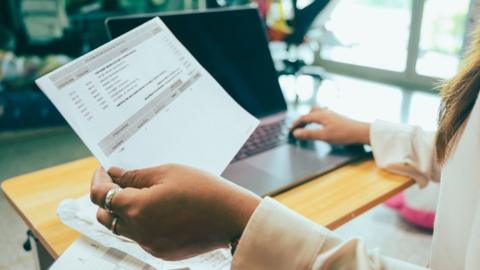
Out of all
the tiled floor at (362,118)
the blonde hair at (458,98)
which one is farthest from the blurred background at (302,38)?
the blonde hair at (458,98)

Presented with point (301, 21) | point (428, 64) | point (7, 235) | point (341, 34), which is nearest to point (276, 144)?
point (7, 235)

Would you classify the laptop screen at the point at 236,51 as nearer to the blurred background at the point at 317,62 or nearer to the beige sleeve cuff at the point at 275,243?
the beige sleeve cuff at the point at 275,243

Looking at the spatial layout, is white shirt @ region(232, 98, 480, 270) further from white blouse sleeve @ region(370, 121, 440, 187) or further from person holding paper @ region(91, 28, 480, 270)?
white blouse sleeve @ region(370, 121, 440, 187)

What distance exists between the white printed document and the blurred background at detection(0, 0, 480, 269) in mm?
1271

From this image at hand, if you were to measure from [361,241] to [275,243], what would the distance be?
0.31 feet

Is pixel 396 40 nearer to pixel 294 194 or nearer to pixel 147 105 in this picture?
pixel 294 194

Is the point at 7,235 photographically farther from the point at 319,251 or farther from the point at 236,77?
the point at 319,251

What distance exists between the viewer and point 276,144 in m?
0.92

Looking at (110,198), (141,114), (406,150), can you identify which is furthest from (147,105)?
(406,150)

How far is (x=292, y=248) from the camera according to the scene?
0.47 metres

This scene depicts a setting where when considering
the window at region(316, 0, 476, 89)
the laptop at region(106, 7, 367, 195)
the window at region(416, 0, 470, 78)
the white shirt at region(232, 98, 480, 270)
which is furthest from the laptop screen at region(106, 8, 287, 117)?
the window at region(416, 0, 470, 78)

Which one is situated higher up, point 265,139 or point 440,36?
point 265,139

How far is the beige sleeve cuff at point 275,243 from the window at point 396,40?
10.5 feet

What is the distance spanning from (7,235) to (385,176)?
1624 millimetres
